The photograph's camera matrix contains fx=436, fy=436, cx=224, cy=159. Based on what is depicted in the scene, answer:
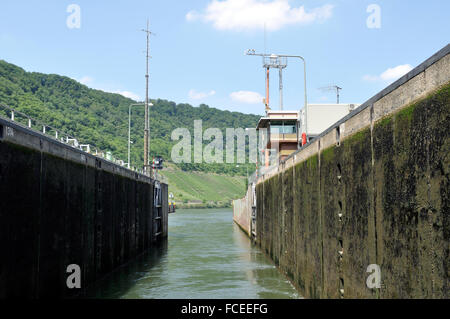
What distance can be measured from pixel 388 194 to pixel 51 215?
844cm

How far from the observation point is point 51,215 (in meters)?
11.4

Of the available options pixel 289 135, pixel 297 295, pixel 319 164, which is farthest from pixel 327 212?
pixel 289 135

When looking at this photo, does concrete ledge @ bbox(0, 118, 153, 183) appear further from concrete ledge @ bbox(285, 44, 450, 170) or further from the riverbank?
the riverbank

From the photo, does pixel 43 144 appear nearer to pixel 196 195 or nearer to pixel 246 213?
pixel 246 213

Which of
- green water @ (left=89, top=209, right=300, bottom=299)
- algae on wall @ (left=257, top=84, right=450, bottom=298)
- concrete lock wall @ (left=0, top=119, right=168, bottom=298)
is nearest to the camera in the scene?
algae on wall @ (left=257, top=84, right=450, bottom=298)

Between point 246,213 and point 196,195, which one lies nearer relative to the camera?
point 246,213

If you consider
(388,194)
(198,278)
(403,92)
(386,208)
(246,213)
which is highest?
(403,92)

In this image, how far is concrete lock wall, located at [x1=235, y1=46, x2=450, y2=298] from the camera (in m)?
5.40

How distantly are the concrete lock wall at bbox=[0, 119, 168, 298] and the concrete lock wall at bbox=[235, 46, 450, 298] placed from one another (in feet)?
22.7

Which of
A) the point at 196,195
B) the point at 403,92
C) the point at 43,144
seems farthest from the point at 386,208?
the point at 196,195

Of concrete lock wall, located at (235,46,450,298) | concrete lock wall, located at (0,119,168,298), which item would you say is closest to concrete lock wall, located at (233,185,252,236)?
concrete lock wall, located at (0,119,168,298)

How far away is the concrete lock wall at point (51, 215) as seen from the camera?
29.4ft

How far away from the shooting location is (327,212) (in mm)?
10820

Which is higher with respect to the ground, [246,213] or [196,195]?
[196,195]
